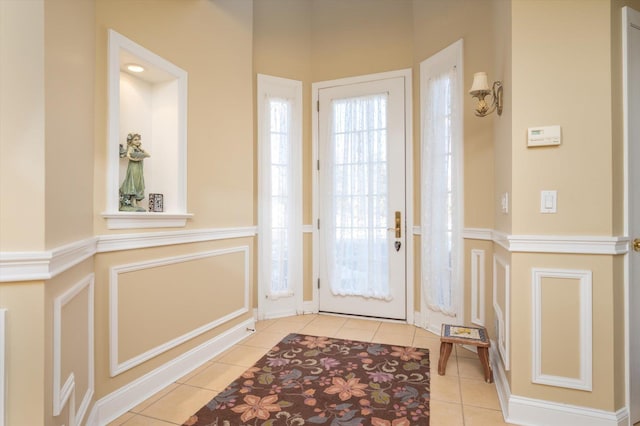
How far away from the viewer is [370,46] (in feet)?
12.3

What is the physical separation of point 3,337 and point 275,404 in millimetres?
1420

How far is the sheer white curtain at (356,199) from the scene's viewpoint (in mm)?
3666

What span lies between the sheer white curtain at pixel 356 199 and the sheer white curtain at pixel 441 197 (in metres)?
0.45

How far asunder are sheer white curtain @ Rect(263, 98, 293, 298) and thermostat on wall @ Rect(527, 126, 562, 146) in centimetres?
251

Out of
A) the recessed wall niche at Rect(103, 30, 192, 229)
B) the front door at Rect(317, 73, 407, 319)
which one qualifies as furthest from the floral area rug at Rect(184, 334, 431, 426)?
the recessed wall niche at Rect(103, 30, 192, 229)

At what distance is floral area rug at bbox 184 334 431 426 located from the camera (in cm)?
194

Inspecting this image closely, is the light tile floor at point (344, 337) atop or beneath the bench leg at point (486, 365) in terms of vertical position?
beneath

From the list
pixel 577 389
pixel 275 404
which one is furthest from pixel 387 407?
pixel 577 389

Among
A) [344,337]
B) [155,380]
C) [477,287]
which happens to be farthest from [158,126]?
[477,287]

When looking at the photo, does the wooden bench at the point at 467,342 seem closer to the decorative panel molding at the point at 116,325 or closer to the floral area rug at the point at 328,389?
the floral area rug at the point at 328,389

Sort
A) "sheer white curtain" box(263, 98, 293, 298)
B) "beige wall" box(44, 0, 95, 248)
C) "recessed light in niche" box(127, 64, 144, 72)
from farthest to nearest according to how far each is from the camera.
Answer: "sheer white curtain" box(263, 98, 293, 298), "recessed light in niche" box(127, 64, 144, 72), "beige wall" box(44, 0, 95, 248)

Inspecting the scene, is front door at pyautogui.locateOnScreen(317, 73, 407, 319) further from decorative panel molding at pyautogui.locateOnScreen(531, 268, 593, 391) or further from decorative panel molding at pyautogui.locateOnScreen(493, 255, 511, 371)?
decorative panel molding at pyautogui.locateOnScreen(531, 268, 593, 391)

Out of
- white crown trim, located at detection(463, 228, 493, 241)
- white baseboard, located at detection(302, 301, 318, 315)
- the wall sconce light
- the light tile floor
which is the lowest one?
the light tile floor

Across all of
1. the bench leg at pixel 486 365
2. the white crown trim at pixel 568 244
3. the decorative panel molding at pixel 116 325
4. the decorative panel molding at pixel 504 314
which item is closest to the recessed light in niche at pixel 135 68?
the decorative panel molding at pixel 116 325
